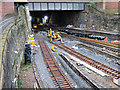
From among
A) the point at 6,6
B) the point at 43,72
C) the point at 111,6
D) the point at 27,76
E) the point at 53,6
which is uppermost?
the point at 53,6

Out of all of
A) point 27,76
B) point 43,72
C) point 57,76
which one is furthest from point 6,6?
point 57,76

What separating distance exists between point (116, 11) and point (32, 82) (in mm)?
26527

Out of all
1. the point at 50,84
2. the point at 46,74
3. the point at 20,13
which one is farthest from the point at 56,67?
the point at 20,13

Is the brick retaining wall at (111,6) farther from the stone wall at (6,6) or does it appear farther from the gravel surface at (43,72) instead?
the stone wall at (6,6)

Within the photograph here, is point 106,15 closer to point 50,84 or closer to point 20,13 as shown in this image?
point 20,13

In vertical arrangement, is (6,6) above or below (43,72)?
above

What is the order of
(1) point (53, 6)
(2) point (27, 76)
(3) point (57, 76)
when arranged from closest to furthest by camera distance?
(2) point (27, 76) < (3) point (57, 76) < (1) point (53, 6)

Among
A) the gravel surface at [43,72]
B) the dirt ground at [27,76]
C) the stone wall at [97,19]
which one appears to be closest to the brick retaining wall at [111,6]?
the stone wall at [97,19]

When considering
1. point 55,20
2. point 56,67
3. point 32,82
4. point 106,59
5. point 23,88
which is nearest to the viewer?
point 23,88

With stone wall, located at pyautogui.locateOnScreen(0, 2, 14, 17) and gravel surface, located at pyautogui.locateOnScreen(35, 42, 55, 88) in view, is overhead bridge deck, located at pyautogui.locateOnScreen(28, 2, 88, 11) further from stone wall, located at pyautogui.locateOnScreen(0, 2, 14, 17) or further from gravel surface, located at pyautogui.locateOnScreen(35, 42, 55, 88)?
gravel surface, located at pyautogui.locateOnScreen(35, 42, 55, 88)

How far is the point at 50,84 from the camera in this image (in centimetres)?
990

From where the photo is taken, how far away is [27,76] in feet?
33.5

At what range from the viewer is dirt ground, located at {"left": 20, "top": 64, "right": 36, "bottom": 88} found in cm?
895

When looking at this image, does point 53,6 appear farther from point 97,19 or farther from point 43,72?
point 43,72
